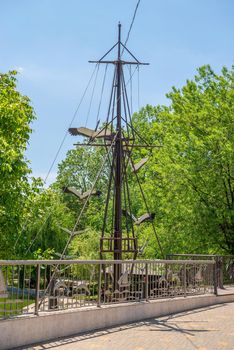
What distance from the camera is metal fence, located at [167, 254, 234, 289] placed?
1761 cm

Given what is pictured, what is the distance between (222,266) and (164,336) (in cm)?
896

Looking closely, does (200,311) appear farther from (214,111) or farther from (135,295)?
(214,111)

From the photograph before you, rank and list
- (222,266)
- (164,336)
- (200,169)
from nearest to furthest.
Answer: (164,336)
(222,266)
(200,169)

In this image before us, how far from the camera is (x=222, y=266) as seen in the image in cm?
1767

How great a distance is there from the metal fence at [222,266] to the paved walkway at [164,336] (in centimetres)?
583

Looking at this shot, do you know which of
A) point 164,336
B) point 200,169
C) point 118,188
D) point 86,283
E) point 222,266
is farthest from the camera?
point 200,169

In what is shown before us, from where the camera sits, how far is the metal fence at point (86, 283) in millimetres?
8281

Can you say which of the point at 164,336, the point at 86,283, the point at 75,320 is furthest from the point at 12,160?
the point at 164,336

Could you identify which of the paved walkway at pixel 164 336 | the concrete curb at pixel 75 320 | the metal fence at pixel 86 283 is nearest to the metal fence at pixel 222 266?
the metal fence at pixel 86 283

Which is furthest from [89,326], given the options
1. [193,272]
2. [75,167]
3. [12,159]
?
[75,167]

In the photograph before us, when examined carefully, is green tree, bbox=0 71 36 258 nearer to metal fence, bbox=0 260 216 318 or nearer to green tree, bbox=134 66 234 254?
metal fence, bbox=0 260 216 318

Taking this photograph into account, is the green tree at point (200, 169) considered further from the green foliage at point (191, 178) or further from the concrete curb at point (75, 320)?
the concrete curb at point (75, 320)

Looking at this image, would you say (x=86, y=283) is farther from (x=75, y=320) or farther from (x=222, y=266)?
(x=222, y=266)

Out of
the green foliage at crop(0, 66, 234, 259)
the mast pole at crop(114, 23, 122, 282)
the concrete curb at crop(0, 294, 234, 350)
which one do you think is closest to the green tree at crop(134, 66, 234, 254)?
the green foliage at crop(0, 66, 234, 259)
